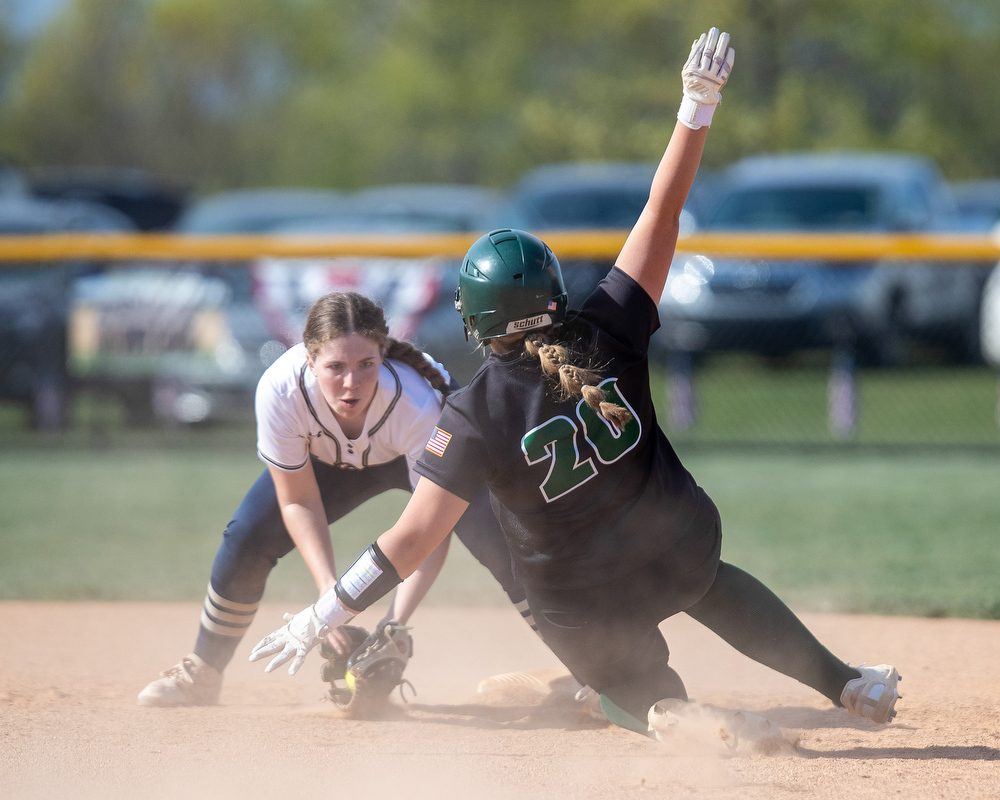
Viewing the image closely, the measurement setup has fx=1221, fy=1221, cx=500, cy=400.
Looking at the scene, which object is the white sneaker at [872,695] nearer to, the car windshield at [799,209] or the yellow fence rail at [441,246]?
the yellow fence rail at [441,246]

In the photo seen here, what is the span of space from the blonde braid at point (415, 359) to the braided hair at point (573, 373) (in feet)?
2.80

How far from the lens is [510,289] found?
288 centimetres

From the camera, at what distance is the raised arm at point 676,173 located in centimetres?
305

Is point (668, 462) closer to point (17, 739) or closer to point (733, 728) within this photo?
point (733, 728)

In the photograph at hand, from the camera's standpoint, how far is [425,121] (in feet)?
98.2

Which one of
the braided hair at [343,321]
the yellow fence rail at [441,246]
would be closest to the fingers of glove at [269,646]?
the braided hair at [343,321]

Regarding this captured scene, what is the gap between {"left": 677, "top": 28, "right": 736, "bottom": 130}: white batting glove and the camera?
10.3 feet

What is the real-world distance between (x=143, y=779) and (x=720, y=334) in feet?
25.3

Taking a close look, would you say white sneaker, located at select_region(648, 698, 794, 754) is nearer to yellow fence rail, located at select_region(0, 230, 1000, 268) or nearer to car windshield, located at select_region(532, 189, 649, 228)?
yellow fence rail, located at select_region(0, 230, 1000, 268)

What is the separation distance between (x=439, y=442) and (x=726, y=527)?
12.7ft

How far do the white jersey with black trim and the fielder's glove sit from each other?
18.4 inches

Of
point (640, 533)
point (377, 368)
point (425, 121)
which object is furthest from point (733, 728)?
point (425, 121)

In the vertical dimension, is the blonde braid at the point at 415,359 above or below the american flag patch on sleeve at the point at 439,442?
above

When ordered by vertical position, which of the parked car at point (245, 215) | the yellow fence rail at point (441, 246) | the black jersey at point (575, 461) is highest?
the parked car at point (245, 215)
